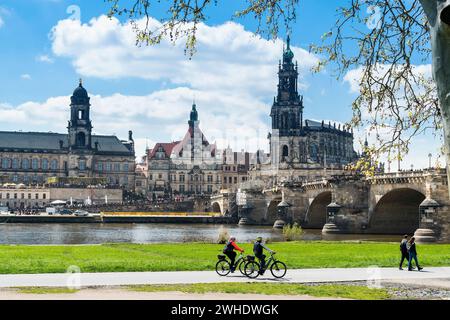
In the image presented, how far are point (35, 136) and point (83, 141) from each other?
12.4 m

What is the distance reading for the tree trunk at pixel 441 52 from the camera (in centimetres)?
807

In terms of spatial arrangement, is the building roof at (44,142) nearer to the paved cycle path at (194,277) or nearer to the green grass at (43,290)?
the paved cycle path at (194,277)

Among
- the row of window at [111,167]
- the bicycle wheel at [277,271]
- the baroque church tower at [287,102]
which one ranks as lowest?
the bicycle wheel at [277,271]

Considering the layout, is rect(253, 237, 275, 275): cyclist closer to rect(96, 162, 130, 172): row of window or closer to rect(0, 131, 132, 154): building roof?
rect(96, 162, 130, 172): row of window

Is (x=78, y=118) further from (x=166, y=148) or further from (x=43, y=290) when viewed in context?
(x=43, y=290)

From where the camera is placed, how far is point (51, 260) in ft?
79.1

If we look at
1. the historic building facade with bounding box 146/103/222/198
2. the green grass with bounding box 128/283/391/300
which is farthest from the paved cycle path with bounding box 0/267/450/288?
the historic building facade with bounding box 146/103/222/198

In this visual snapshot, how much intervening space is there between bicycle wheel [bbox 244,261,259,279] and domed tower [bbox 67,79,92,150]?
134m

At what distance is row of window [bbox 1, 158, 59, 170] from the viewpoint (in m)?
153

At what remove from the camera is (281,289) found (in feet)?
53.0

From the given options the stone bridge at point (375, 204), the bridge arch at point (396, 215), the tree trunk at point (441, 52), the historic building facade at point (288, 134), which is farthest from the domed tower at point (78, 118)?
the tree trunk at point (441, 52)

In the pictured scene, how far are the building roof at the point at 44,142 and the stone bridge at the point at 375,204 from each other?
69799 millimetres
